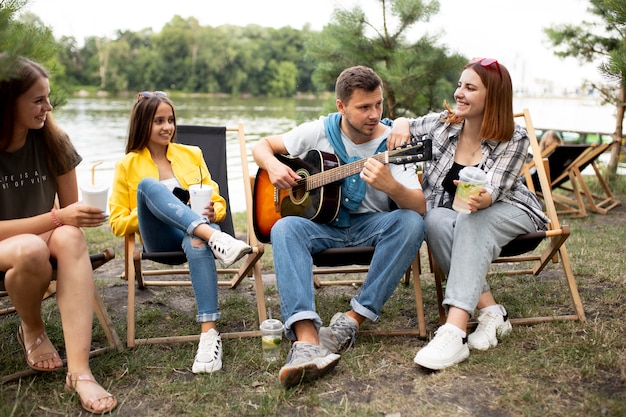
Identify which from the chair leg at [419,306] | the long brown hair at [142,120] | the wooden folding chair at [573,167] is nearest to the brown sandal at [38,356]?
the long brown hair at [142,120]

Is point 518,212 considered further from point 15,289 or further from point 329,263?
Result: point 15,289

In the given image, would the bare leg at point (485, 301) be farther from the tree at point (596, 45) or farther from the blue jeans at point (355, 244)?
the tree at point (596, 45)

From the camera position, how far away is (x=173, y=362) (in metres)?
2.71

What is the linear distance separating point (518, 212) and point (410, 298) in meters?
0.97

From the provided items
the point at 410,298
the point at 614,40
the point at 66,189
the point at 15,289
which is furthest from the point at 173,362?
the point at 614,40

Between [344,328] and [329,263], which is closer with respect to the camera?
[344,328]

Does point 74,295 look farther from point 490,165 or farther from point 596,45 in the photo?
point 596,45

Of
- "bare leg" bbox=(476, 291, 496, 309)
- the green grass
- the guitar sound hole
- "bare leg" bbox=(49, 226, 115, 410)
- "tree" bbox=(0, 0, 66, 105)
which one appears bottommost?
the green grass

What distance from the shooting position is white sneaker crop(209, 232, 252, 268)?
267 cm

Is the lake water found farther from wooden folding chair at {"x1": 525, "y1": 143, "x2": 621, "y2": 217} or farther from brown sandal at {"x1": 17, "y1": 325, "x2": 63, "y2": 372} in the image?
brown sandal at {"x1": 17, "y1": 325, "x2": 63, "y2": 372}

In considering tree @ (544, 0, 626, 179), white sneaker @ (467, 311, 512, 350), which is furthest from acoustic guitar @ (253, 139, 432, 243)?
tree @ (544, 0, 626, 179)

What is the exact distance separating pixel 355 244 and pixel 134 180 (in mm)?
1190

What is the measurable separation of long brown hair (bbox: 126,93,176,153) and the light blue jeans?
1523mm

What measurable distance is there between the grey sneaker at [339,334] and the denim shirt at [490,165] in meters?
0.80
